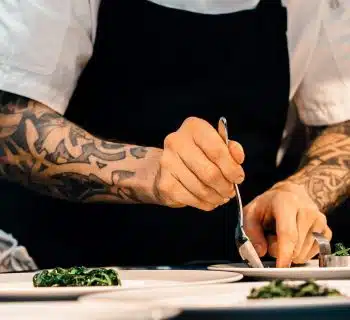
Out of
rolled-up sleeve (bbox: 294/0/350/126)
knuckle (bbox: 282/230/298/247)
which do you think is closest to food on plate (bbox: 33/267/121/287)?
knuckle (bbox: 282/230/298/247)

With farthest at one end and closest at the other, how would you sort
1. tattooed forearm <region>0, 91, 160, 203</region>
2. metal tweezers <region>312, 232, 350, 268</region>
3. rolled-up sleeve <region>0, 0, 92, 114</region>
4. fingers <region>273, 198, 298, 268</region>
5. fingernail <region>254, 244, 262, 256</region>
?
rolled-up sleeve <region>0, 0, 92, 114</region> < tattooed forearm <region>0, 91, 160, 203</region> < fingernail <region>254, 244, 262, 256</region> < fingers <region>273, 198, 298, 268</region> < metal tweezers <region>312, 232, 350, 268</region>

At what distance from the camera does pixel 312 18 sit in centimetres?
210

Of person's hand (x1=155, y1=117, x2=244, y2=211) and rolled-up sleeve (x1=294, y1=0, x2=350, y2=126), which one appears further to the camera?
rolled-up sleeve (x1=294, y1=0, x2=350, y2=126)

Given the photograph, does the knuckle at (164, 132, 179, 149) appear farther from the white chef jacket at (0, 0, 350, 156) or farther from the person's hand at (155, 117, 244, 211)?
the white chef jacket at (0, 0, 350, 156)

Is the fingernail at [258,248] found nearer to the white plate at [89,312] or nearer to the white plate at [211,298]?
the white plate at [211,298]

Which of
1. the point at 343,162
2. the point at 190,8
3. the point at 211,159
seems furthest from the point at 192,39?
the point at 211,159

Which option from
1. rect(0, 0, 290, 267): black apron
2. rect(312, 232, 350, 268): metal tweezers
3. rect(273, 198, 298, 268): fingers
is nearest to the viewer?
rect(312, 232, 350, 268): metal tweezers

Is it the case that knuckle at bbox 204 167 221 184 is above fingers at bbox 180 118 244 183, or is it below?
below

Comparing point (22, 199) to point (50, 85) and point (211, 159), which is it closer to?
point (50, 85)

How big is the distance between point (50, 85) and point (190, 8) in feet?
1.29

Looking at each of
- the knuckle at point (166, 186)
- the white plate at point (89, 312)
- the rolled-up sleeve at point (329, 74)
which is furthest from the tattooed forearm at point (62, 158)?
the white plate at point (89, 312)

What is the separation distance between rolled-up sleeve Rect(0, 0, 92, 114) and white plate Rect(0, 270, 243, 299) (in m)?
0.67

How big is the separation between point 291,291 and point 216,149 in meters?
0.58

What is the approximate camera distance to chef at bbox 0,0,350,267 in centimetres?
174
